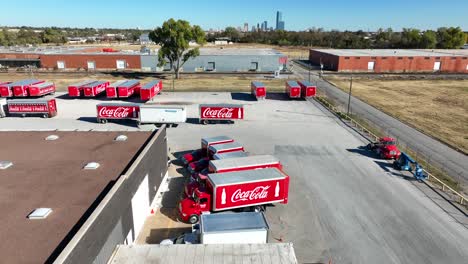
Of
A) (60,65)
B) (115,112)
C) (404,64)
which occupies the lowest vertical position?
(115,112)

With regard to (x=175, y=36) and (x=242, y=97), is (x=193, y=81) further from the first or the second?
(x=242, y=97)

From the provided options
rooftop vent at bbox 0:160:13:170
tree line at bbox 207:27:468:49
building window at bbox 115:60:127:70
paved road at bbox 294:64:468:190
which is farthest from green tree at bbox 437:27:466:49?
rooftop vent at bbox 0:160:13:170

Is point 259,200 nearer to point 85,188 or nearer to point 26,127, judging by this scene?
point 85,188

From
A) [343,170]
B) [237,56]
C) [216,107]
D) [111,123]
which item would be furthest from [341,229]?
[237,56]

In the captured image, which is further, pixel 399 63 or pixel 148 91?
pixel 399 63

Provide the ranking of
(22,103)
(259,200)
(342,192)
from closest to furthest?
(259,200) < (342,192) < (22,103)

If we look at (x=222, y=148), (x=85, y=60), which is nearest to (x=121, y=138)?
(x=222, y=148)
